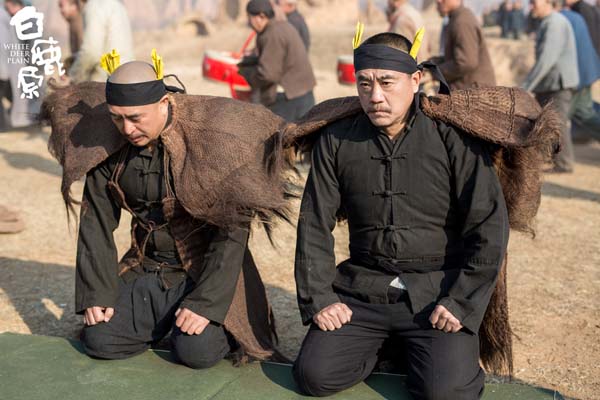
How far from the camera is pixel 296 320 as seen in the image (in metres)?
4.01

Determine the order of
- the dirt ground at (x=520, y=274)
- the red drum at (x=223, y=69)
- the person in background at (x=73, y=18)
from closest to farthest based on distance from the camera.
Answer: the dirt ground at (x=520, y=274)
the red drum at (x=223, y=69)
the person in background at (x=73, y=18)

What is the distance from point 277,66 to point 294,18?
239 cm

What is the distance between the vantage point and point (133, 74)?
308 cm

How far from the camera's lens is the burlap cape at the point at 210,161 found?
3121 mm

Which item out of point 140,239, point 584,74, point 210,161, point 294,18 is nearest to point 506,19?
point 294,18

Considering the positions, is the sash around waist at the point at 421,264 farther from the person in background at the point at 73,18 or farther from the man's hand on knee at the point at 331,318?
the person in background at the point at 73,18

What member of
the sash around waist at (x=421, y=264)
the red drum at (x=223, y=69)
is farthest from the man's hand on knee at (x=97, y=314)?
the red drum at (x=223, y=69)

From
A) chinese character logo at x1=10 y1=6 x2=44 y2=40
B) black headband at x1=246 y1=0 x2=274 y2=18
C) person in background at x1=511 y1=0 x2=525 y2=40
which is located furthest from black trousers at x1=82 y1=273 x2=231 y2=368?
person in background at x1=511 y1=0 x2=525 y2=40

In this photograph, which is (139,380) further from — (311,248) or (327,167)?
(327,167)

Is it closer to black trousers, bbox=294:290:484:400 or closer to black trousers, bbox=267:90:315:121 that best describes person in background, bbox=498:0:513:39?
black trousers, bbox=267:90:315:121

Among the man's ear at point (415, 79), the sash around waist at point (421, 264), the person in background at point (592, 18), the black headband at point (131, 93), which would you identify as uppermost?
the man's ear at point (415, 79)

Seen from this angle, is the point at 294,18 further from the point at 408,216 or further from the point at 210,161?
the point at 408,216

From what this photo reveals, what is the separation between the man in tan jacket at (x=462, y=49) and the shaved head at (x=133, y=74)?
323cm

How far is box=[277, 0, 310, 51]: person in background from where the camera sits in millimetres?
8672
